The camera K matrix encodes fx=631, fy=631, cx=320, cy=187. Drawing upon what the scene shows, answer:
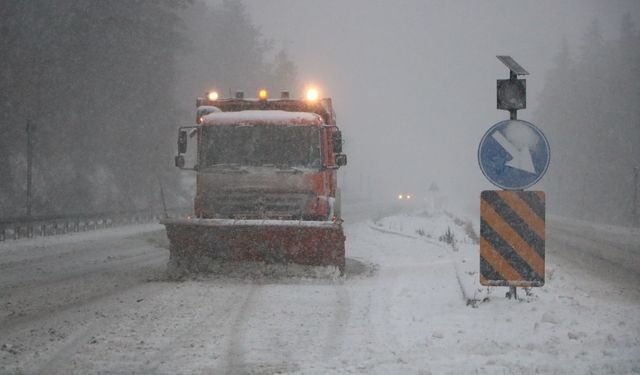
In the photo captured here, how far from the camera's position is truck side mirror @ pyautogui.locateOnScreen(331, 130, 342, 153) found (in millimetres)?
11544

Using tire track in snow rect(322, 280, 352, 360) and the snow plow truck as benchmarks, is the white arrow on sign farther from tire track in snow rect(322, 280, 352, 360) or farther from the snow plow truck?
the snow plow truck

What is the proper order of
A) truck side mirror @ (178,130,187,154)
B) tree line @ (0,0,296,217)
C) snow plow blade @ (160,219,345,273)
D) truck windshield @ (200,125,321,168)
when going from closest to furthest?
snow plow blade @ (160,219,345,273), truck windshield @ (200,125,321,168), truck side mirror @ (178,130,187,154), tree line @ (0,0,296,217)

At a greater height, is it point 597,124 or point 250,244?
point 597,124

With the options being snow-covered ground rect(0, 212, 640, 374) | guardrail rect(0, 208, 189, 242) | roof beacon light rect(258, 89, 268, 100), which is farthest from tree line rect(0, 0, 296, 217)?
snow-covered ground rect(0, 212, 640, 374)

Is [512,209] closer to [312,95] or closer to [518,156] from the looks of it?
[518,156]

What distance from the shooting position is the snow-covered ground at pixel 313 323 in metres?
4.90

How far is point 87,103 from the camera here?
99.4 feet

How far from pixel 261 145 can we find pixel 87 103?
21.7 m

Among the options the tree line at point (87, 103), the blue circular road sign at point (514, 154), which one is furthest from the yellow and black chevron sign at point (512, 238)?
the tree line at point (87, 103)

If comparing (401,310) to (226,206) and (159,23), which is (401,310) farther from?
(159,23)

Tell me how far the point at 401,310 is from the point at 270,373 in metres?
3.08

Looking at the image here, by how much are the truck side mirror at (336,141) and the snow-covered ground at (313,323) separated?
2258 mm

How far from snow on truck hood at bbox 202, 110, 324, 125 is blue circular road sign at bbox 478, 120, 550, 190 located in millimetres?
4848

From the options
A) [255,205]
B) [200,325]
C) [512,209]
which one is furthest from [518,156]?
[255,205]
